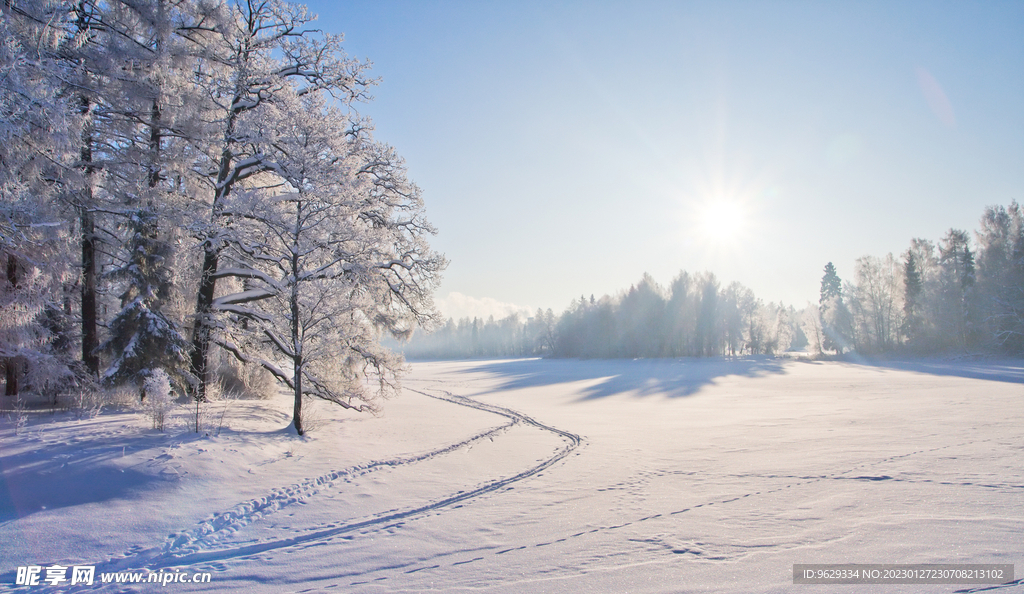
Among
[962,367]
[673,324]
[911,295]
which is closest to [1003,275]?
[911,295]

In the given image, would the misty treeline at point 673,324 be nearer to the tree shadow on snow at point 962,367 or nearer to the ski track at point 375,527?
the tree shadow on snow at point 962,367

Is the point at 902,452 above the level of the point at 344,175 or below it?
below

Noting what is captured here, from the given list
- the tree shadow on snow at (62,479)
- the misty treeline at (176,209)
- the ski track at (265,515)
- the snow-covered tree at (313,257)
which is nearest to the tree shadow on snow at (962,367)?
the ski track at (265,515)

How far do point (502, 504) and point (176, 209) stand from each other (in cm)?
1151

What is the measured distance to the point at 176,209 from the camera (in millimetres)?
11438

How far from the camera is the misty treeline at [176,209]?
30.3 ft

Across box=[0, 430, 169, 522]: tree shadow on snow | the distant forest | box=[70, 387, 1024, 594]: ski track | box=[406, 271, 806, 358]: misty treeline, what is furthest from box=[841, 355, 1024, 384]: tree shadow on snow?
box=[0, 430, 169, 522]: tree shadow on snow

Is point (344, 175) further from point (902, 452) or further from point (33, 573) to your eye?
point (902, 452)

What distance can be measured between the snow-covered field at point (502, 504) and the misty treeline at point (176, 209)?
215 centimetres

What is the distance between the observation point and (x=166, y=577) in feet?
14.7

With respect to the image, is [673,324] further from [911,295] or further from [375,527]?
[375,527]

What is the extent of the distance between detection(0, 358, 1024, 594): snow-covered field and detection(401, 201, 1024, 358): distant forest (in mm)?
22668

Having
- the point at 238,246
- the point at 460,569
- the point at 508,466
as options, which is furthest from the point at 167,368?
the point at 460,569

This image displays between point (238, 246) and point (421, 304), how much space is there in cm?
577
